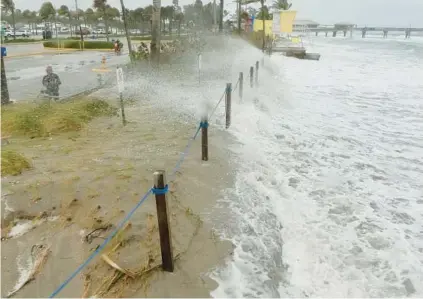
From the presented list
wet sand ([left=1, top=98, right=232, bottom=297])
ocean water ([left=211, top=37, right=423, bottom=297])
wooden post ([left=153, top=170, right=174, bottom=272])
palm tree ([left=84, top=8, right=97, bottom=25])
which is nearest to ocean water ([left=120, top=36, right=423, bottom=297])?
ocean water ([left=211, top=37, right=423, bottom=297])

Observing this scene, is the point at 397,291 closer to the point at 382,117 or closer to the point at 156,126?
the point at 156,126

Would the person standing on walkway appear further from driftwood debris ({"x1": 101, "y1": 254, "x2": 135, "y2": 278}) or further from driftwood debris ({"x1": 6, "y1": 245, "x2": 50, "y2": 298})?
driftwood debris ({"x1": 101, "y1": 254, "x2": 135, "y2": 278})

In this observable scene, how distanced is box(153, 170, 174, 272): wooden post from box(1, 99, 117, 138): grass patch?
17.6ft

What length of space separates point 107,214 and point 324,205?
3447 millimetres

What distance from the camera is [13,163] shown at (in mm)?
5965

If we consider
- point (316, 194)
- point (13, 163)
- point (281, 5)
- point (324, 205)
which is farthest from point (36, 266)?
point (281, 5)

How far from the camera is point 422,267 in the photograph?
15.2 feet

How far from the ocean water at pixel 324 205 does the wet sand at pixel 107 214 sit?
0.38m

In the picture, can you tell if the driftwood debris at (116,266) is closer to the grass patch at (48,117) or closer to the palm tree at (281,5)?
the grass patch at (48,117)

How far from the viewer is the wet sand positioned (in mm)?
3693

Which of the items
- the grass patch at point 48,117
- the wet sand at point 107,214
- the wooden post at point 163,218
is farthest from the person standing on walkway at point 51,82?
the wooden post at point 163,218

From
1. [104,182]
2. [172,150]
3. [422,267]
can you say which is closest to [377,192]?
[422,267]

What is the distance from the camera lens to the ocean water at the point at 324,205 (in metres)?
4.22

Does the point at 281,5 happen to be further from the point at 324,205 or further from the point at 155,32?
the point at 324,205
